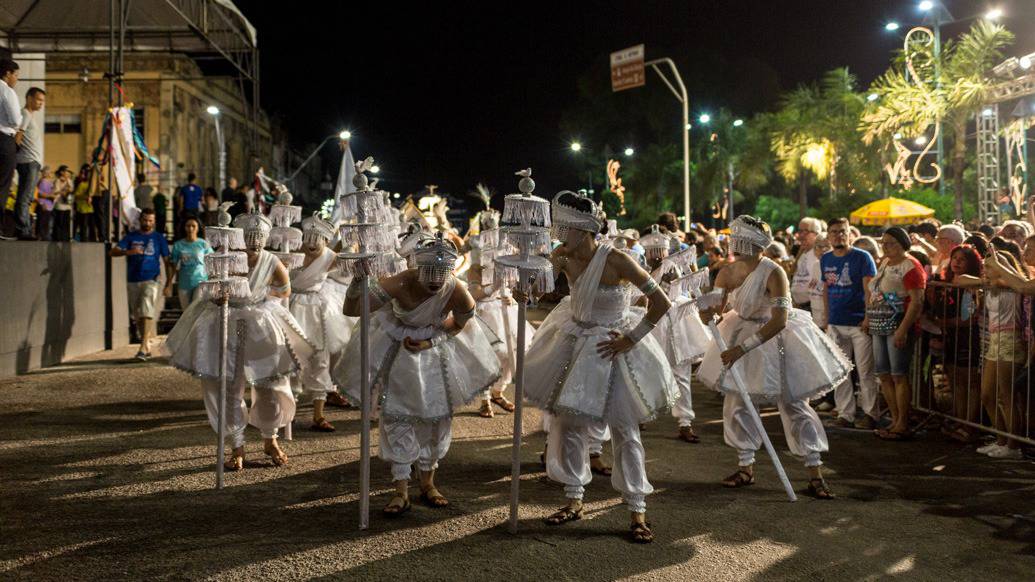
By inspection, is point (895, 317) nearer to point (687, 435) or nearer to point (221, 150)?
point (687, 435)

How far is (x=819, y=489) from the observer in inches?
262

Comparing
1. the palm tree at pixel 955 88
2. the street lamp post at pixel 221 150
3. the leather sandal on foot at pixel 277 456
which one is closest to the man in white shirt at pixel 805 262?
the leather sandal on foot at pixel 277 456

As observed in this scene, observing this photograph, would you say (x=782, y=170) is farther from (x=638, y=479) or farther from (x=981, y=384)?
(x=638, y=479)

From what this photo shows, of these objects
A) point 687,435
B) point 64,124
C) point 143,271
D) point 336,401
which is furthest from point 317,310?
point 64,124

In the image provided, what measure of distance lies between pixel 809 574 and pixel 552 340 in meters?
2.14

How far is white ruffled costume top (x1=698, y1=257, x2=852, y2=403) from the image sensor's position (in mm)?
6730

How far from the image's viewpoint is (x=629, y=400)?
18.3ft

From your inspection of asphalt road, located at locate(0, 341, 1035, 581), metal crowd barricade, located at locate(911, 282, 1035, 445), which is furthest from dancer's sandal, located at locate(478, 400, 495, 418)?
metal crowd barricade, located at locate(911, 282, 1035, 445)

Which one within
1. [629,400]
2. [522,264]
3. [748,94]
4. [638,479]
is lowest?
[638,479]

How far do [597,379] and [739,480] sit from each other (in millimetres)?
2057

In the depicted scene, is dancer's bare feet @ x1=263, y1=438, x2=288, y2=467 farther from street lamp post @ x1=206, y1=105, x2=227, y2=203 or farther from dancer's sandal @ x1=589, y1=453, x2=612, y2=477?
street lamp post @ x1=206, y1=105, x2=227, y2=203

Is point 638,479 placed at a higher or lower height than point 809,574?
higher

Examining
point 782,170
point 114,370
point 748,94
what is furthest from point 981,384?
point 748,94

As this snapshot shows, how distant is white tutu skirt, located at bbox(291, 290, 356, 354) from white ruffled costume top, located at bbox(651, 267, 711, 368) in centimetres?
335
